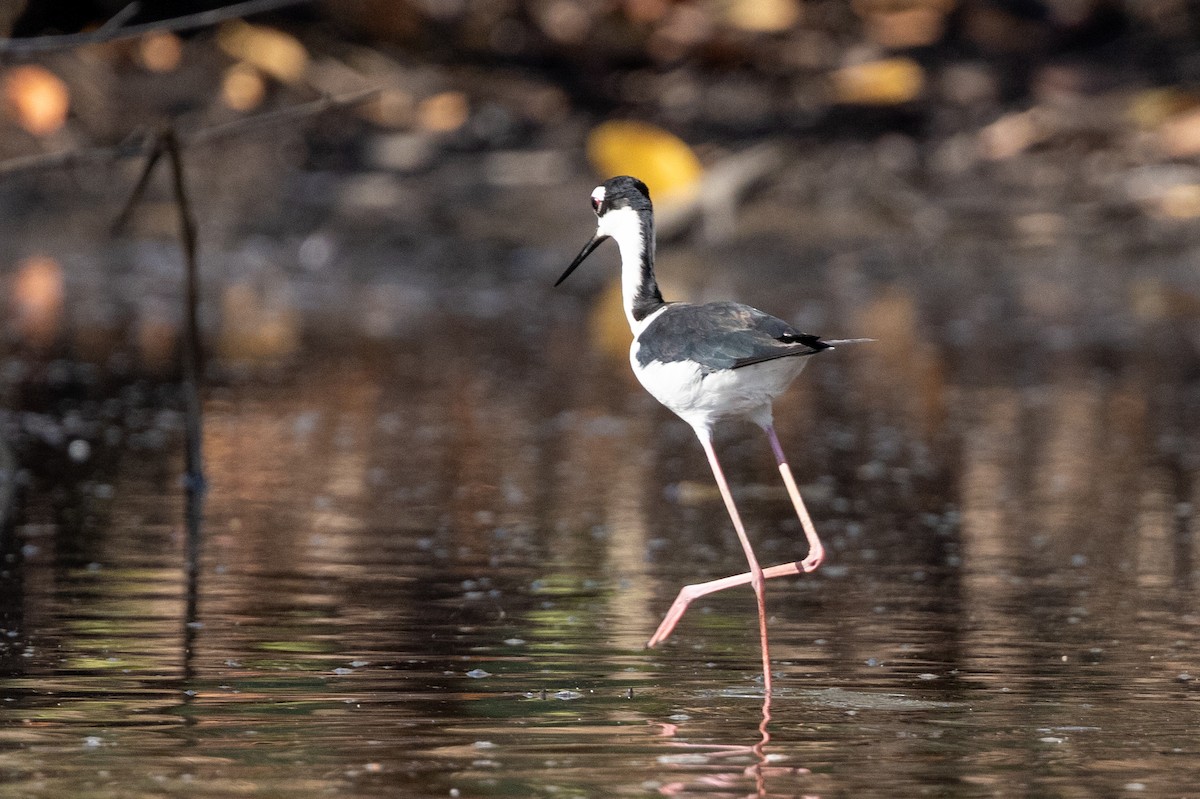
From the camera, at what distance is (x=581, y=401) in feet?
49.3

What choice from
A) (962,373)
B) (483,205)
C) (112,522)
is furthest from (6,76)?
(112,522)

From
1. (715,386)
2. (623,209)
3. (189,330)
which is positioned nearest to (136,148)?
(189,330)

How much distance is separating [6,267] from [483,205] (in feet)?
16.1

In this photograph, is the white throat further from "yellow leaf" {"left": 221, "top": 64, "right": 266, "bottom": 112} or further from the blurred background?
"yellow leaf" {"left": 221, "top": 64, "right": 266, "bottom": 112}

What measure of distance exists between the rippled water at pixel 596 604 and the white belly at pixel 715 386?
796 millimetres

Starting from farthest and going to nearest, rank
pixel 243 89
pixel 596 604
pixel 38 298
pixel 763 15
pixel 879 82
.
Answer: pixel 763 15 → pixel 879 82 → pixel 243 89 → pixel 38 298 → pixel 596 604

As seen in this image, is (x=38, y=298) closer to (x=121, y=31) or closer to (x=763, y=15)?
(x=121, y=31)

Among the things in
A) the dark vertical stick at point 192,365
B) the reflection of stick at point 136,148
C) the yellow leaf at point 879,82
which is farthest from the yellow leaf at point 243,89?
the reflection of stick at point 136,148

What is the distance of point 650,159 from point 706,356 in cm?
1824

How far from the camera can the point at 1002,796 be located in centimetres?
564

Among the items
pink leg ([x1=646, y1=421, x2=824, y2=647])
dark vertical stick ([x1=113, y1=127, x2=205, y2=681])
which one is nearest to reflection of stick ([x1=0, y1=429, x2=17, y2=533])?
dark vertical stick ([x1=113, y1=127, x2=205, y2=681])

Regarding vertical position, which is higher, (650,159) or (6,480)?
(650,159)

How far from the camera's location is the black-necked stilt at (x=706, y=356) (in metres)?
7.56

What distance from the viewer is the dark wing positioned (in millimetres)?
7469
